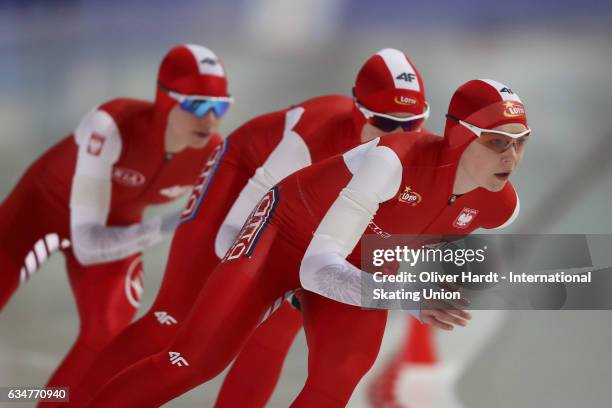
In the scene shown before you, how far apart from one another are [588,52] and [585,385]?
20.0 ft

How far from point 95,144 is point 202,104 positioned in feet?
1.82

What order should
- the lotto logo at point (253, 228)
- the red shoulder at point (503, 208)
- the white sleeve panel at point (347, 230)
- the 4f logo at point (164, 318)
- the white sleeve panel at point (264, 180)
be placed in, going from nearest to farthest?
the white sleeve panel at point (347, 230)
the lotto logo at point (253, 228)
the red shoulder at point (503, 208)
the 4f logo at point (164, 318)
the white sleeve panel at point (264, 180)

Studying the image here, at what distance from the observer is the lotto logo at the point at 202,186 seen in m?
4.51

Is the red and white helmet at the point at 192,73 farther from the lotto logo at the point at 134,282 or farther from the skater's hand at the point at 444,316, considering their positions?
the skater's hand at the point at 444,316

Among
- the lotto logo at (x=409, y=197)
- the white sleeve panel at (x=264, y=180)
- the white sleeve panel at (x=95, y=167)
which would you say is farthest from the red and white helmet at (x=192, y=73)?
the lotto logo at (x=409, y=197)

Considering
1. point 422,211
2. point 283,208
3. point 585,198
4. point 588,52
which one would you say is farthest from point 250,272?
point 588,52

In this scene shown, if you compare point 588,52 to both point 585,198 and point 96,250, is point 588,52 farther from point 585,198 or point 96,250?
point 96,250

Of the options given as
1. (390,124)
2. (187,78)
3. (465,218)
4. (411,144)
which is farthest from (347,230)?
(187,78)

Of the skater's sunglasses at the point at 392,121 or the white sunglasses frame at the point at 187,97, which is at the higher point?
the skater's sunglasses at the point at 392,121

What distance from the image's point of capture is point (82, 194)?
4879mm

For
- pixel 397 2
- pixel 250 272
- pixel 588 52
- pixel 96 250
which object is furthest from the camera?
pixel 397 2

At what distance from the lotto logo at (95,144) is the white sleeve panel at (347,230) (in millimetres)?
1851

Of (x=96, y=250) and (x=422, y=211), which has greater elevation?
(x=422, y=211)

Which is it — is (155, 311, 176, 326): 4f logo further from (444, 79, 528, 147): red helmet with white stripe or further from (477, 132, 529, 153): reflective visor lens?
(477, 132, 529, 153): reflective visor lens
